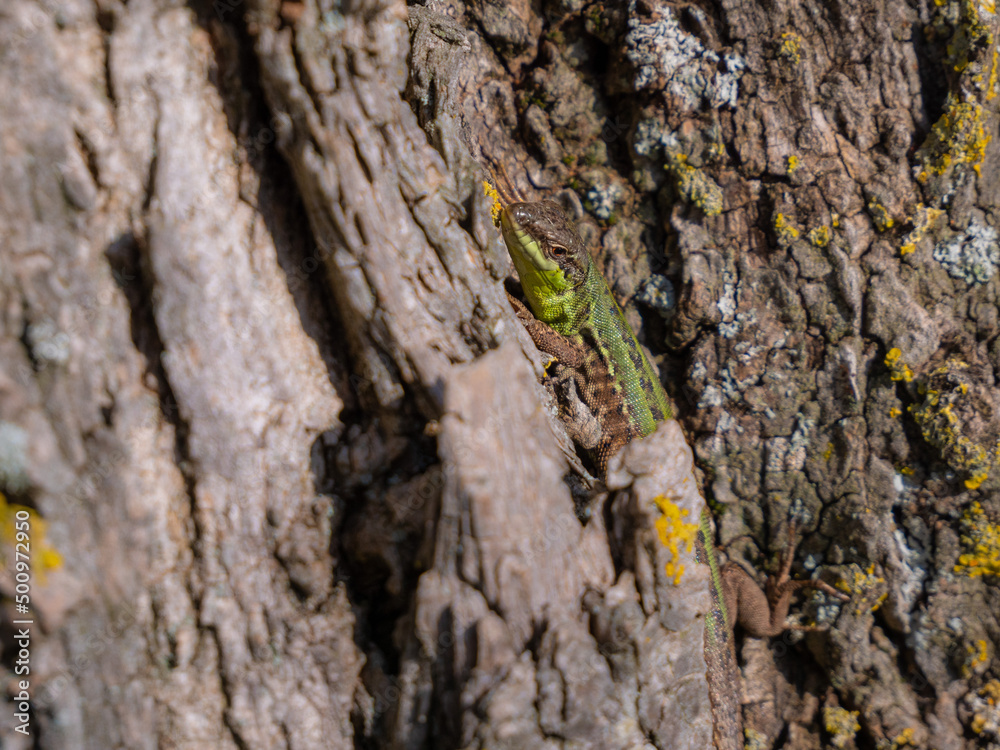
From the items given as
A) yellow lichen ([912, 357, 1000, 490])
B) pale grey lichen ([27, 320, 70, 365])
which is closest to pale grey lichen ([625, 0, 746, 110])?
yellow lichen ([912, 357, 1000, 490])

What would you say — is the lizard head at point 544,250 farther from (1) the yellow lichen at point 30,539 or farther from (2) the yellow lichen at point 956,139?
(1) the yellow lichen at point 30,539

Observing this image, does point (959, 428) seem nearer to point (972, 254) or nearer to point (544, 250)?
point (972, 254)

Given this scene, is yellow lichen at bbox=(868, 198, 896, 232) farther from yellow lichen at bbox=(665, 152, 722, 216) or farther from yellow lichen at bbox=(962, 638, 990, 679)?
yellow lichen at bbox=(962, 638, 990, 679)

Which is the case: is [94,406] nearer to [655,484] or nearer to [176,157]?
[176,157]

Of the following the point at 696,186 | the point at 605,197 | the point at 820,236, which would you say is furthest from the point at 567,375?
the point at 820,236

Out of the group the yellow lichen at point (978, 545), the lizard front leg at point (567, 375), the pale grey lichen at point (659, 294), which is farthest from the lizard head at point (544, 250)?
the yellow lichen at point (978, 545)

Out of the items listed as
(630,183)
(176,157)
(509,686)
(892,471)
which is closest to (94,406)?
(176,157)
